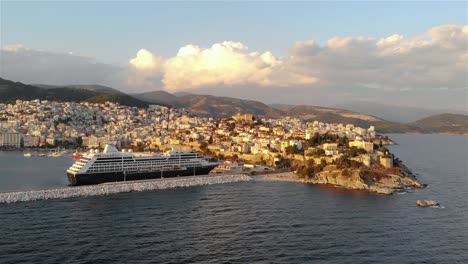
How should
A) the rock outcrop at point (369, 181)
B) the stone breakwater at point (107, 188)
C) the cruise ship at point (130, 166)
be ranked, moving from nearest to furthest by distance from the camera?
the stone breakwater at point (107, 188) < the rock outcrop at point (369, 181) < the cruise ship at point (130, 166)

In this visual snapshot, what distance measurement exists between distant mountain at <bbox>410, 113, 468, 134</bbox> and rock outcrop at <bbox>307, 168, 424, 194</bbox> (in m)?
151

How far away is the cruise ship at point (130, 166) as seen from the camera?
32594 mm

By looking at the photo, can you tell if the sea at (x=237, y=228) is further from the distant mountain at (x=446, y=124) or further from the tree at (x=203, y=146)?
the distant mountain at (x=446, y=124)

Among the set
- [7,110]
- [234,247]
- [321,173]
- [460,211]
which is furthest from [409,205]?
[7,110]

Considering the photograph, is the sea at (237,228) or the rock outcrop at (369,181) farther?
the rock outcrop at (369,181)

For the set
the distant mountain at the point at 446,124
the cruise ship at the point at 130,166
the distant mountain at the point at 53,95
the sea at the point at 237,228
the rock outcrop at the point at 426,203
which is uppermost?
the distant mountain at the point at 53,95

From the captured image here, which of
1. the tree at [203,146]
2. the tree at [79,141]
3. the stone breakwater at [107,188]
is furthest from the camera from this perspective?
the tree at [79,141]

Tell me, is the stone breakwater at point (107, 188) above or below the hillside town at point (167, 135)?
below

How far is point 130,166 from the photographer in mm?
35094

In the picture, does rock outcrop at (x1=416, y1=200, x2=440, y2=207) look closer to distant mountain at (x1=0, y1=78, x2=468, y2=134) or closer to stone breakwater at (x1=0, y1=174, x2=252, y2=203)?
stone breakwater at (x1=0, y1=174, x2=252, y2=203)

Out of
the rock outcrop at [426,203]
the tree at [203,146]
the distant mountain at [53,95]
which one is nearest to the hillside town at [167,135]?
the tree at [203,146]

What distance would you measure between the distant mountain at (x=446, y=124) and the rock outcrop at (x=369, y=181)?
150620 mm

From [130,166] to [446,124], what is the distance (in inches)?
6979

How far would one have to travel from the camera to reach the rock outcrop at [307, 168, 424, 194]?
32.0 meters
